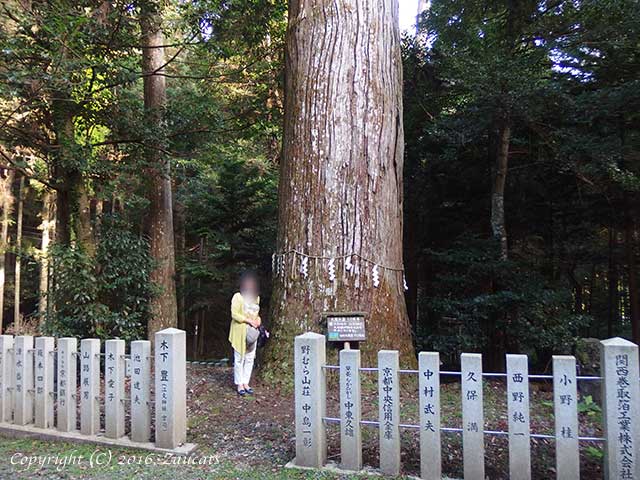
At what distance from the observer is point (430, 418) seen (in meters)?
3.75

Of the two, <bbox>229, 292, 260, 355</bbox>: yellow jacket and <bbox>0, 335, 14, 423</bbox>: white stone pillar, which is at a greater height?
<bbox>229, 292, 260, 355</bbox>: yellow jacket

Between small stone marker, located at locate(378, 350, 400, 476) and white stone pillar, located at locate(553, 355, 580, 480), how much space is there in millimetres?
1159

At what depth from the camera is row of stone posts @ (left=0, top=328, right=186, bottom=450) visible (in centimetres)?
442

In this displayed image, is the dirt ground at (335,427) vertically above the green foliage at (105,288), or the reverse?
the green foliage at (105,288)

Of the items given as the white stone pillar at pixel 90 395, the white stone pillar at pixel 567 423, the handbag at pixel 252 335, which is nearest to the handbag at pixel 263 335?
the handbag at pixel 252 335

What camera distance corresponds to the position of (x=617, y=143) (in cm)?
800

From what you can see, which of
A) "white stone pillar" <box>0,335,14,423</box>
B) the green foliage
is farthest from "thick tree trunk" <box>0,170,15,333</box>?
"white stone pillar" <box>0,335,14,423</box>

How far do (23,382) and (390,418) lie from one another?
157 inches

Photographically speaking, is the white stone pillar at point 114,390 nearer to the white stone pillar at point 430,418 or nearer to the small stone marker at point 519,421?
the white stone pillar at point 430,418

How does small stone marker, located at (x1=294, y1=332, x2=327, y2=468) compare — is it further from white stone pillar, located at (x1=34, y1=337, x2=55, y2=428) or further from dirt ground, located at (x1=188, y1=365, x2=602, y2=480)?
white stone pillar, located at (x1=34, y1=337, x2=55, y2=428)

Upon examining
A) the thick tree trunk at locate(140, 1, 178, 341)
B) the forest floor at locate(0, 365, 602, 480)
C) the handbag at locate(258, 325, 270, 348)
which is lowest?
the forest floor at locate(0, 365, 602, 480)

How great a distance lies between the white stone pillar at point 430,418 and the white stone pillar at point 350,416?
51cm

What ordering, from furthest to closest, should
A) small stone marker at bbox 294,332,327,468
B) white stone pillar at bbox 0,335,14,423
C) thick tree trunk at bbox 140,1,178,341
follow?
1. thick tree trunk at bbox 140,1,178,341
2. white stone pillar at bbox 0,335,14,423
3. small stone marker at bbox 294,332,327,468

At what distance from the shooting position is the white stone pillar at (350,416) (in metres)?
3.90
